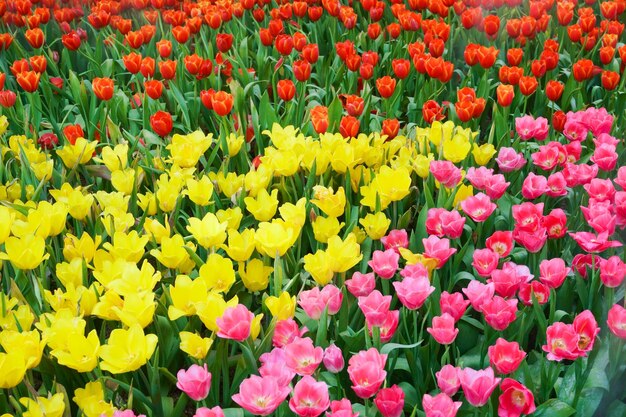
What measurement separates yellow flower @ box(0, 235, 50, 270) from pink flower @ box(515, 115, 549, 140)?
1.67 metres

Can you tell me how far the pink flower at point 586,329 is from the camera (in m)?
1.72

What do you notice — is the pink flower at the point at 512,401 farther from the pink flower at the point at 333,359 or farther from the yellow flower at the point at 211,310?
the yellow flower at the point at 211,310

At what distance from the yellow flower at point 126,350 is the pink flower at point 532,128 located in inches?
64.1

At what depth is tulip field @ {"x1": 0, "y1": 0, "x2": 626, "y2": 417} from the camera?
1.69 meters

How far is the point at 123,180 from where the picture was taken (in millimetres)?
2510

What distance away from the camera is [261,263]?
2.09 meters

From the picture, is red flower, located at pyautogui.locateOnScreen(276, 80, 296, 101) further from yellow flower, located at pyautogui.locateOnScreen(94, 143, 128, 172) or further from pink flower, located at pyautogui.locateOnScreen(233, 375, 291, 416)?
pink flower, located at pyautogui.locateOnScreen(233, 375, 291, 416)

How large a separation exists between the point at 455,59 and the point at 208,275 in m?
2.64

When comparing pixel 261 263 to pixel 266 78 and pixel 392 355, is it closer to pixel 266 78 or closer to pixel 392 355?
pixel 392 355

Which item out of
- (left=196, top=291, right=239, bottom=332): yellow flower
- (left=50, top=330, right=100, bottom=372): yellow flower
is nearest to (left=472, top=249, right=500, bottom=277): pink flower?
(left=196, top=291, right=239, bottom=332): yellow flower

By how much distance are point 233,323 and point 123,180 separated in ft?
3.30

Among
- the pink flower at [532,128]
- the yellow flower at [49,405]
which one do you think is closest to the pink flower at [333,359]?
the yellow flower at [49,405]

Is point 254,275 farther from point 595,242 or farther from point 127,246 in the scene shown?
point 595,242

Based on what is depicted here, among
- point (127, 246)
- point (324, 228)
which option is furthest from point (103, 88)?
point (324, 228)
